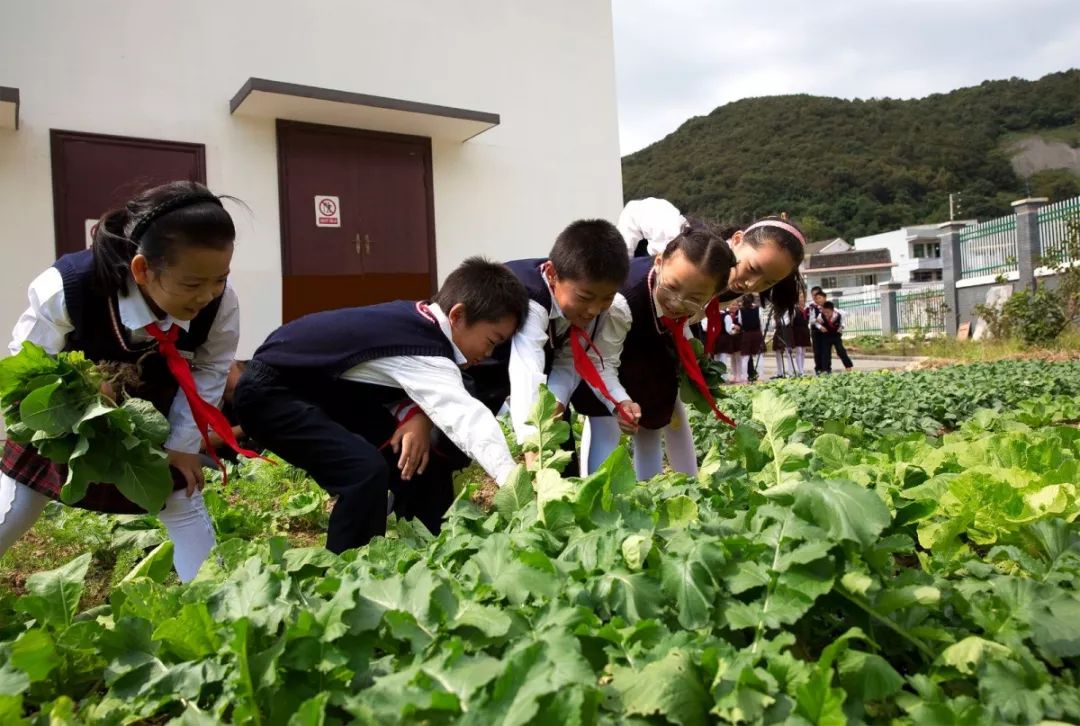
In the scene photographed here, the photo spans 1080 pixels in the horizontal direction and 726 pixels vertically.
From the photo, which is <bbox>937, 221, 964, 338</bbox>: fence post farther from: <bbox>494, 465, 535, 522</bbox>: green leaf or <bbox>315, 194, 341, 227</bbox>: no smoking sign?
<bbox>494, 465, 535, 522</bbox>: green leaf

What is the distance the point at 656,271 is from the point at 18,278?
6090 millimetres

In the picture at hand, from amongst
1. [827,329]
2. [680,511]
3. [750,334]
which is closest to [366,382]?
[680,511]

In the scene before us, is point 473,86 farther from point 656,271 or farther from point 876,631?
point 876,631

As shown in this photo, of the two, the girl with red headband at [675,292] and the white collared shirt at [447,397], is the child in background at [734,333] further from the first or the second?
the white collared shirt at [447,397]

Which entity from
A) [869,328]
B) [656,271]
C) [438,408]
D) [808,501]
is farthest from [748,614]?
[869,328]

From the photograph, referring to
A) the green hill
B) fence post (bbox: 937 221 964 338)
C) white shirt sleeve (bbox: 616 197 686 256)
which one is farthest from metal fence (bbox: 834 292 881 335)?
the green hill

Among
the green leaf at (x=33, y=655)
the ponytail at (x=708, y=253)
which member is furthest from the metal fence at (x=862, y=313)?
the green leaf at (x=33, y=655)

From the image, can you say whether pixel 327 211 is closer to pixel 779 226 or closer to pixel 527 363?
pixel 779 226

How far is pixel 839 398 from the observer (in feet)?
20.5

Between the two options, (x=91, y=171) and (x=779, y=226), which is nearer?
(x=779, y=226)

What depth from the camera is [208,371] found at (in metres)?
2.90

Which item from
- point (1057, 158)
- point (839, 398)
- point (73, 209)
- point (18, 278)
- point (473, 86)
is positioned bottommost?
point (839, 398)

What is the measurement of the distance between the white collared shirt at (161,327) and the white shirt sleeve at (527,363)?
99 cm

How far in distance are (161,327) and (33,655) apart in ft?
5.27
